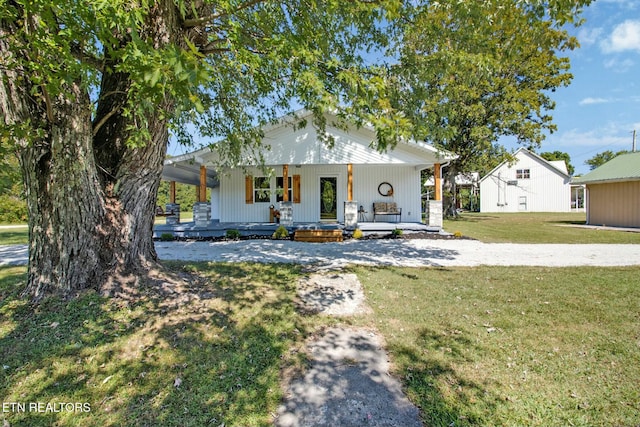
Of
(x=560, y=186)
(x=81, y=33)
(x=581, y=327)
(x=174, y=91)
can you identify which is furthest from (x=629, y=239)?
(x=560, y=186)

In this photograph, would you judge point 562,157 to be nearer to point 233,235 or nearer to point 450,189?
point 450,189

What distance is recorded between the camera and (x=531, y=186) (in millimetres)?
30297

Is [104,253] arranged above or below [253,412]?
above

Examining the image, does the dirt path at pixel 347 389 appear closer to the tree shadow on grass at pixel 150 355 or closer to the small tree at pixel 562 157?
the tree shadow on grass at pixel 150 355

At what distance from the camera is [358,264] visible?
6.96 m

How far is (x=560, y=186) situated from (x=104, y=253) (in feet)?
121

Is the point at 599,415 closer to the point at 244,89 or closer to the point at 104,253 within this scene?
the point at 104,253

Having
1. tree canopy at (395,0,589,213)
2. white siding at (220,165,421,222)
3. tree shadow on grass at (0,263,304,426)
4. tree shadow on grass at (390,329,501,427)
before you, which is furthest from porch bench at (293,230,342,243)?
tree shadow on grass at (390,329,501,427)

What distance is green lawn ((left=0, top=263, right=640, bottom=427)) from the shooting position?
2.29 m

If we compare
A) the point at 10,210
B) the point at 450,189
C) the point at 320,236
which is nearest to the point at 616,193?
the point at 450,189

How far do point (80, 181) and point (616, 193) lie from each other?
21.1m

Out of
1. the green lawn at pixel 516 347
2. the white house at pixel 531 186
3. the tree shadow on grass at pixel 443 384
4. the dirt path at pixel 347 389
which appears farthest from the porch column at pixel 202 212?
the white house at pixel 531 186

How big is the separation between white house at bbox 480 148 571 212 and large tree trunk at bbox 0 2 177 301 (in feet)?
103

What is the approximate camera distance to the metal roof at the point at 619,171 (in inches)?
566
